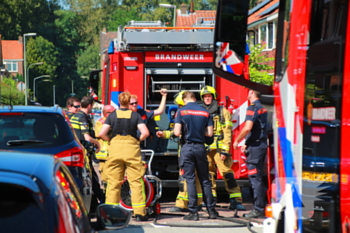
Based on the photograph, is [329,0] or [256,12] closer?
[329,0]

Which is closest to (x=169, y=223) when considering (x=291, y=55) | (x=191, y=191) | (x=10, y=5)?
(x=191, y=191)

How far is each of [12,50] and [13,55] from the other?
2.19 meters

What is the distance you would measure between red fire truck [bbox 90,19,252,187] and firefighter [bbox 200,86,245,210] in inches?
30.1

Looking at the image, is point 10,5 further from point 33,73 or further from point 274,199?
point 274,199

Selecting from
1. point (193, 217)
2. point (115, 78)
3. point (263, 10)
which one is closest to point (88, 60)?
point (115, 78)

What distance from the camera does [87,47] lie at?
106 m

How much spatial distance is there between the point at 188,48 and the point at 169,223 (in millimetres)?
3549

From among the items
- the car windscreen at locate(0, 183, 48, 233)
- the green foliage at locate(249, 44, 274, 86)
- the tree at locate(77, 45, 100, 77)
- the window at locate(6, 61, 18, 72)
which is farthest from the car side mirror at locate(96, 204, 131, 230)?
the window at locate(6, 61, 18, 72)

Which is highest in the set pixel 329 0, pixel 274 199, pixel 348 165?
pixel 329 0

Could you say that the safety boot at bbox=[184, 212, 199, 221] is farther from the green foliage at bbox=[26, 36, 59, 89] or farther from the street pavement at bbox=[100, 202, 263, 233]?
the green foliage at bbox=[26, 36, 59, 89]

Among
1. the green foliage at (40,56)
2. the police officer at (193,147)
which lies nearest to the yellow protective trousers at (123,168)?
the police officer at (193,147)

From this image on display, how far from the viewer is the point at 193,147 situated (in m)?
8.37

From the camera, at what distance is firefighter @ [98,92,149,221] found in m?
8.21

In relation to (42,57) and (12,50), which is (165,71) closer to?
(42,57)
